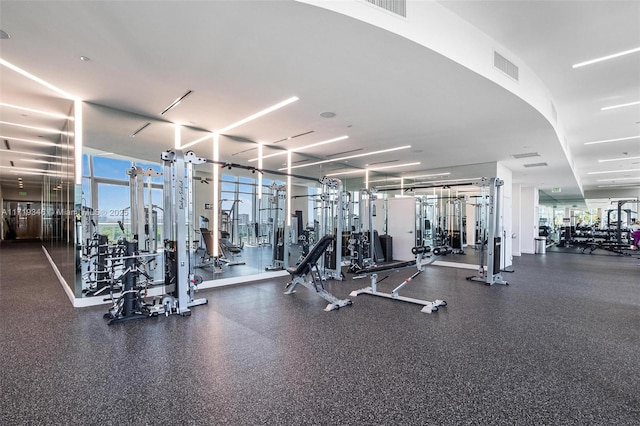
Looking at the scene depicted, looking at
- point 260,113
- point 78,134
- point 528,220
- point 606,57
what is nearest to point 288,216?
point 260,113

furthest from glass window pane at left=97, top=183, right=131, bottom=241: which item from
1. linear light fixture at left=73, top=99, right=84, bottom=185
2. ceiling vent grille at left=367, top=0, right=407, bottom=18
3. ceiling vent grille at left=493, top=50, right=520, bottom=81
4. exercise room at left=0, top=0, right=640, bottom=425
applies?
ceiling vent grille at left=493, top=50, right=520, bottom=81

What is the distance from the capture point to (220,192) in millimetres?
5773

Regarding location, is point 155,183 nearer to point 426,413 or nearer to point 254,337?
point 254,337

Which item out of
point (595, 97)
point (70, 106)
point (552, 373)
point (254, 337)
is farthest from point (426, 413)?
point (70, 106)

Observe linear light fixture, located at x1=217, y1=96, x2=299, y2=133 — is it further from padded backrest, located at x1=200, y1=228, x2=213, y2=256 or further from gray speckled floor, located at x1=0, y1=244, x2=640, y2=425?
gray speckled floor, located at x1=0, y1=244, x2=640, y2=425

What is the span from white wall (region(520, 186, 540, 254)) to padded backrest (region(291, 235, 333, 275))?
401 inches

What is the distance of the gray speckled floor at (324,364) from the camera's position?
1.94 metres

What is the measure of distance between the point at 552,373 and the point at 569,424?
694mm

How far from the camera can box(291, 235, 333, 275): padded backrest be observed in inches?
176

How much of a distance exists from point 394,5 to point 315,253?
3.11 m

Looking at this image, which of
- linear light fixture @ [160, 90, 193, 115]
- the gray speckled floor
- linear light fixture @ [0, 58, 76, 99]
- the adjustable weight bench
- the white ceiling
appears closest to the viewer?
the gray speckled floor

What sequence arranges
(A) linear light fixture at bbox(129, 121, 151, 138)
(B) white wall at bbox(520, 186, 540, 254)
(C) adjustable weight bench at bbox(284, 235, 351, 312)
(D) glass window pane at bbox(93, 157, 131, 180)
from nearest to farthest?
(C) adjustable weight bench at bbox(284, 235, 351, 312), (D) glass window pane at bbox(93, 157, 131, 180), (A) linear light fixture at bbox(129, 121, 151, 138), (B) white wall at bbox(520, 186, 540, 254)

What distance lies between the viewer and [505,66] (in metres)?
3.51

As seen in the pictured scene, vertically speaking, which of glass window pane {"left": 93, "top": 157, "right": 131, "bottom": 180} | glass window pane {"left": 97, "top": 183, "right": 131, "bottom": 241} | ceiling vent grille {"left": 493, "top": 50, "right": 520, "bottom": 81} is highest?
ceiling vent grille {"left": 493, "top": 50, "right": 520, "bottom": 81}
